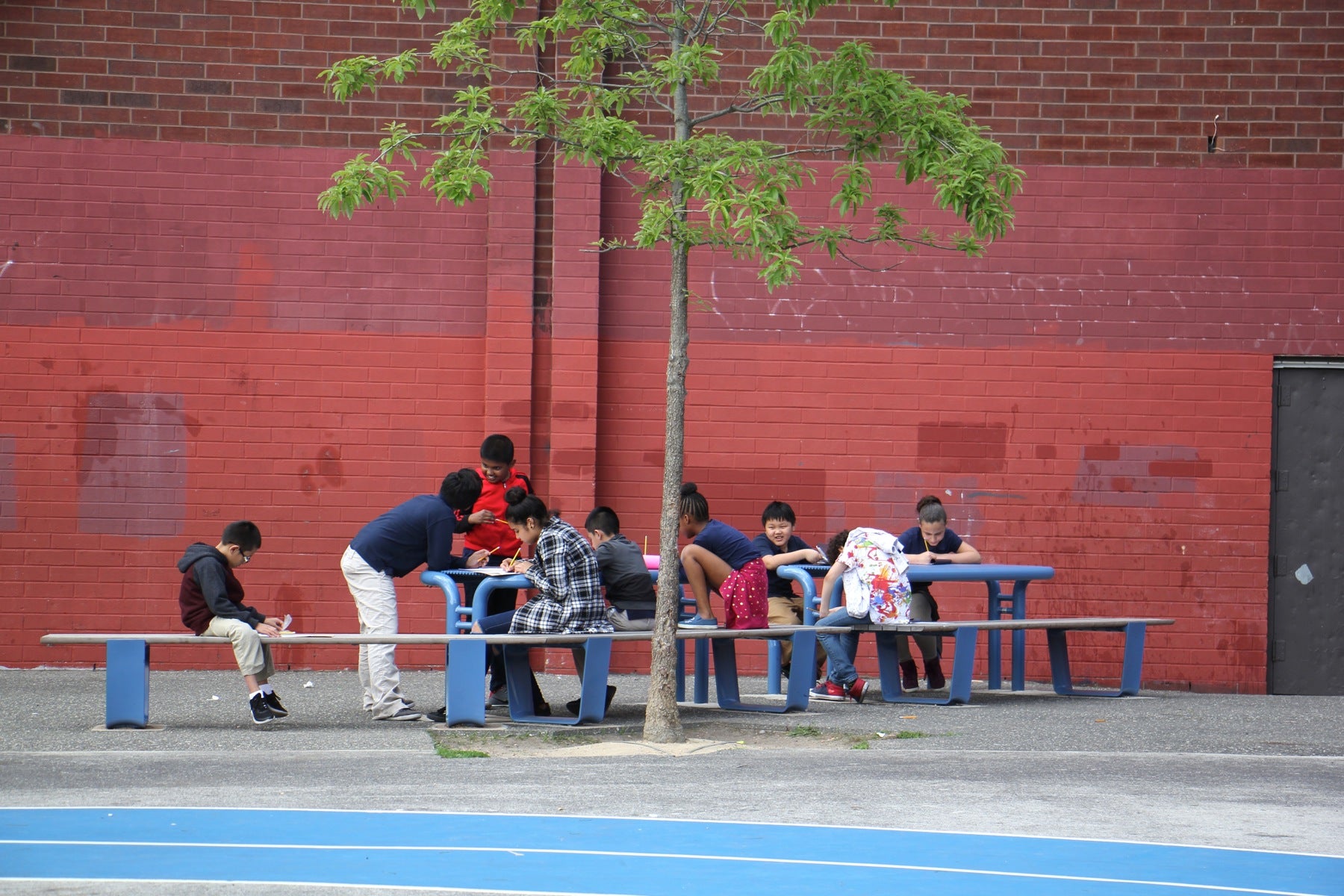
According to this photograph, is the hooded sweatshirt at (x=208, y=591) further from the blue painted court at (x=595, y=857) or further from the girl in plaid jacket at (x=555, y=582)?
the blue painted court at (x=595, y=857)

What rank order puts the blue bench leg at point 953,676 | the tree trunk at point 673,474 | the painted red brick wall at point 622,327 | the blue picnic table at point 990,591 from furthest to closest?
1. the painted red brick wall at point 622,327
2. the blue bench leg at point 953,676
3. the blue picnic table at point 990,591
4. the tree trunk at point 673,474

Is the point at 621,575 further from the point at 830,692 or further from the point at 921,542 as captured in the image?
the point at 921,542

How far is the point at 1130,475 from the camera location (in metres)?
12.6

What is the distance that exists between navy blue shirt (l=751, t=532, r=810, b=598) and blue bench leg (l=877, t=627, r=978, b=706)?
923mm

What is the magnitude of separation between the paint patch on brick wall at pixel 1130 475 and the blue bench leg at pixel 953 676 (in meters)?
2.59

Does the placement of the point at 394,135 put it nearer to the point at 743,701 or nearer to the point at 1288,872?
the point at 743,701

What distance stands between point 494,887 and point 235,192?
8.43m

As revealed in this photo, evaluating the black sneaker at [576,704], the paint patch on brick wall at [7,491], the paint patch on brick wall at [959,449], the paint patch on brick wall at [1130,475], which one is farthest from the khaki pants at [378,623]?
the paint patch on brick wall at [1130,475]

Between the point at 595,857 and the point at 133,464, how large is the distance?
7.69m

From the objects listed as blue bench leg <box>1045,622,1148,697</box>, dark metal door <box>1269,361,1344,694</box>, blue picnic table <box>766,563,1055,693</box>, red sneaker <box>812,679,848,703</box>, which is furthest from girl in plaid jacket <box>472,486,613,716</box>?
dark metal door <box>1269,361,1344,694</box>

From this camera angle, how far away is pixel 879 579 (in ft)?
33.8

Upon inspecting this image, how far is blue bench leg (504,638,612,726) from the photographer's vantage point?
9.23m

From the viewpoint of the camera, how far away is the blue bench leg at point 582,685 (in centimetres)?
923

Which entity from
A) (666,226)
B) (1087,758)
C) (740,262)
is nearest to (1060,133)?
(740,262)
